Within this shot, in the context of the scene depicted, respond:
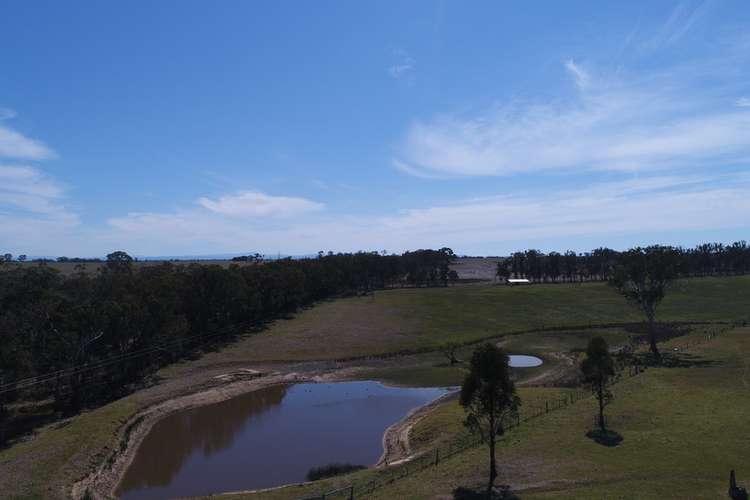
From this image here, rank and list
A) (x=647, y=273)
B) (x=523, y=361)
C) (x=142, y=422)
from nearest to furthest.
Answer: (x=142, y=422), (x=647, y=273), (x=523, y=361)

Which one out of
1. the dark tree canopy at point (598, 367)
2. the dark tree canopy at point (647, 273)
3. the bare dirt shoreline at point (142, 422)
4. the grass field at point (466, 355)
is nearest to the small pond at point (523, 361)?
the grass field at point (466, 355)

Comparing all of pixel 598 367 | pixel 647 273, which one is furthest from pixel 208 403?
pixel 647 273

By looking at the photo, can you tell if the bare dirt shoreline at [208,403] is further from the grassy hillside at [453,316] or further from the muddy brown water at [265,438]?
the grassy hillside at [453,316]

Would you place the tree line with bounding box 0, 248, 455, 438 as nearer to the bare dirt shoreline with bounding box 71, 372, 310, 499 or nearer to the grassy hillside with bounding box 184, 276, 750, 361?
the grassy hillside with bounding box 184, 276, 750, 361

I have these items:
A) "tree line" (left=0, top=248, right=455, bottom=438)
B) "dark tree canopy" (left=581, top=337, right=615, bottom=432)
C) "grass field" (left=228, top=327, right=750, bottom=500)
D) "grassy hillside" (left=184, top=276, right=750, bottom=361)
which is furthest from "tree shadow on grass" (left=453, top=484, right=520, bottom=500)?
"grassy hillside" (left=184, top=276, right=750, bottom=361)

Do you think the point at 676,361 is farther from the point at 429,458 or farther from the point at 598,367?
the point at 429,458

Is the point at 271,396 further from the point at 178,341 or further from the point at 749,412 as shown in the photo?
the point at 749,412
